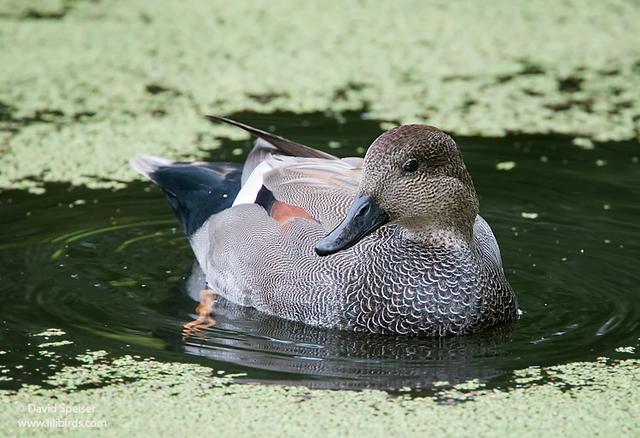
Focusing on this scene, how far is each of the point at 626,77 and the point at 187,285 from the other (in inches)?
159

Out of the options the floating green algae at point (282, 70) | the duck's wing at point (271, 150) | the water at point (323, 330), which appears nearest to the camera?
the water at point (323, 330)

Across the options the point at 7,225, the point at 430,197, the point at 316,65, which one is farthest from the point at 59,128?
the point at 430,197

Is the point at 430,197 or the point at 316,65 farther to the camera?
the point at 316,65

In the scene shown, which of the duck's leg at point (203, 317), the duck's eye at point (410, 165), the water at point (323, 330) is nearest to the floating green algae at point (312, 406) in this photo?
the water at point (323, 330)

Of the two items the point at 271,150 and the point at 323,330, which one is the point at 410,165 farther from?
the point at 271,150

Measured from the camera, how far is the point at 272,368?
18.4 feet

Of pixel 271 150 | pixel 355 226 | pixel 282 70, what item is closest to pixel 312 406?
pixel 355 226

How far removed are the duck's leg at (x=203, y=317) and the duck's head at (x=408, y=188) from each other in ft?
2.48


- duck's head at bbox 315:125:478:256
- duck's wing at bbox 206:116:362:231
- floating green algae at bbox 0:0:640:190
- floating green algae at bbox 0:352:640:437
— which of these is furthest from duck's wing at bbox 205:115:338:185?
floating green algae at bbox 0:352:640:437

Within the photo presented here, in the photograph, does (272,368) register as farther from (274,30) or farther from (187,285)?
(274,30)

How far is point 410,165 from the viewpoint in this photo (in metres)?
5.95

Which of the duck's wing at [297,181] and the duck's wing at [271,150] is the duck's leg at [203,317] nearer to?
the duck's wing at [297,181]

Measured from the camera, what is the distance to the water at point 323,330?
5754mm

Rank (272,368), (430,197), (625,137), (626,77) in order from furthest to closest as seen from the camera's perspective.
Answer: (626,77) → (625,137) → (430,197) → (272,368)
